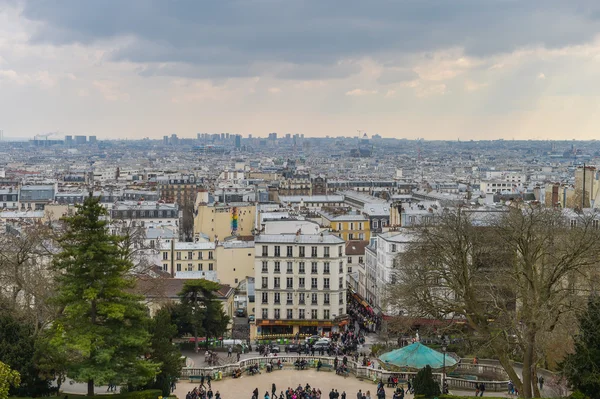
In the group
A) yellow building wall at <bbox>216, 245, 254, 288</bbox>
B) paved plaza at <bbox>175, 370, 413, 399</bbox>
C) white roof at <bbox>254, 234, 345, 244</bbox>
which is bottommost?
paved plaza at <bbox>175, 370, 413, 399</bbox>

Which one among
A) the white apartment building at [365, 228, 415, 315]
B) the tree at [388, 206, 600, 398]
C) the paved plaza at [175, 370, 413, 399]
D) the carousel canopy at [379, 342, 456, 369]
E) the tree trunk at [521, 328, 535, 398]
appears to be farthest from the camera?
the white apartment building at [365, 228, 415, 315]

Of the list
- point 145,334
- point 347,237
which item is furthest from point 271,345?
point 347,237

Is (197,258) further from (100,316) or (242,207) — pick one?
(100,316)

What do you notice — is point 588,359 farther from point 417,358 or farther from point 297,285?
point 297,285

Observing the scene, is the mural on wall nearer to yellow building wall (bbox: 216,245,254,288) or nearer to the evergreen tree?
yellow building wall (bbox: 216,245,254,288)

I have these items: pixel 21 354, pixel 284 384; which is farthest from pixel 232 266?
pixel 21 354

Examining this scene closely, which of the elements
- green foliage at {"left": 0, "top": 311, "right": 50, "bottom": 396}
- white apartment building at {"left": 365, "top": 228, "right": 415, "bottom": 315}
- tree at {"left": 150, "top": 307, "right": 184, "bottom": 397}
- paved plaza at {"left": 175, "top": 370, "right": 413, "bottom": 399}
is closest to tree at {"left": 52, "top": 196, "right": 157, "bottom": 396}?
green foliage at {"left": 0, "top": 311, "right": 50, "bottom": 396}

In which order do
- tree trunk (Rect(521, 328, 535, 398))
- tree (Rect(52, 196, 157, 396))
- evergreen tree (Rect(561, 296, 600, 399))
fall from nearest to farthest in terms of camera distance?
evergreen tree (Rect(561, 296, 600, 399)) → tree (Rect(52, 196, 157, 396)) → tree trunk (Rect(521, 328, 535, 398))

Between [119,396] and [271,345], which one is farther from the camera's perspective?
[271,345]
